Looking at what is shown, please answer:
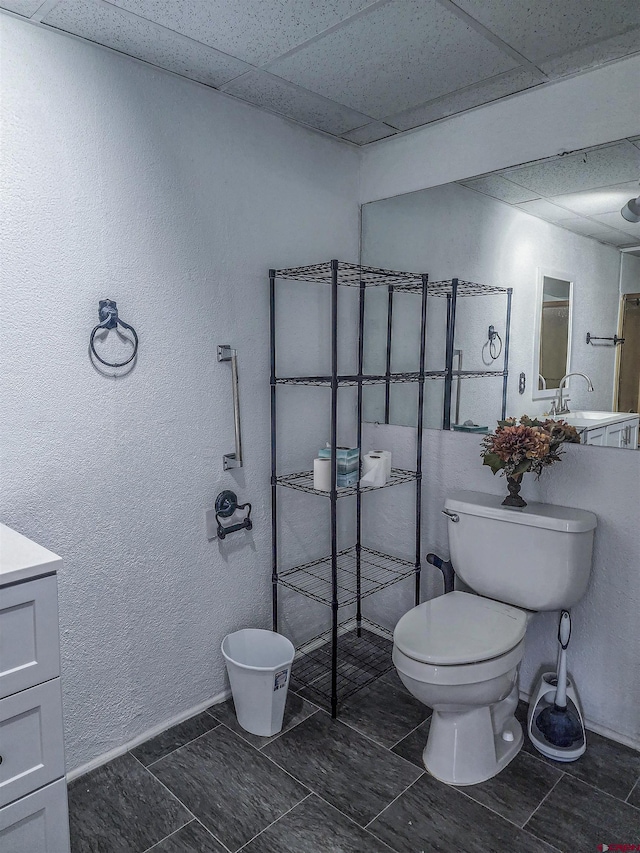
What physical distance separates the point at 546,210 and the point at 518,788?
6.10 ft

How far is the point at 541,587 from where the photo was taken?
194 cm

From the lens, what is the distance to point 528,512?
1.99m

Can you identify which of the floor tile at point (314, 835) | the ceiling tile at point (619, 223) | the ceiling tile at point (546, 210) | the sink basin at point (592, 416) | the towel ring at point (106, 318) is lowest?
the floor tile at point (314, 835)

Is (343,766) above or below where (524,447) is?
below

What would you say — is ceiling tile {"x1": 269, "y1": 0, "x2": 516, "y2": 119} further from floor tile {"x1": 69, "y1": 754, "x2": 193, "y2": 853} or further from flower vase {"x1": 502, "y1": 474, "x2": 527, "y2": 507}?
floor tile {"x1": 69, "y1": 754, "x2": 193, "y2": 853}

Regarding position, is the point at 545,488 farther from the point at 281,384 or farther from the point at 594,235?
the point at 281,384

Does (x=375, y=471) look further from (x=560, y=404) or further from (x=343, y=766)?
(x=343, y=766)

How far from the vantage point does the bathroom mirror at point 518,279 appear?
1904 mm

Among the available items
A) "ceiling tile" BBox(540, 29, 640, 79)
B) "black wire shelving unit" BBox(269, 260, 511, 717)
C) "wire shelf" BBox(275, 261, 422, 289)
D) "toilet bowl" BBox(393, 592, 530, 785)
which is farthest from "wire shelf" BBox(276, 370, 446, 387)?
"ceiling tile" BBox(540, 29, 640, 79)

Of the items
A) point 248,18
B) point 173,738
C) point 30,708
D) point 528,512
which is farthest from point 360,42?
point 173,738

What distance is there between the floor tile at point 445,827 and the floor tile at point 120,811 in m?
0.58

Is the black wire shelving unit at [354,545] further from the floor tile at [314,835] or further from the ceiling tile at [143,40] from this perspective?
the ceiling tile at [143,40]

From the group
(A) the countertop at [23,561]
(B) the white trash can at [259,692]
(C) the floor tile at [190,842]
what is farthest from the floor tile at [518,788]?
(A) the countertop at [23,561]

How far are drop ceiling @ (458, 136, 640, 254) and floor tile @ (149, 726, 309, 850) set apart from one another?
1.98 m
